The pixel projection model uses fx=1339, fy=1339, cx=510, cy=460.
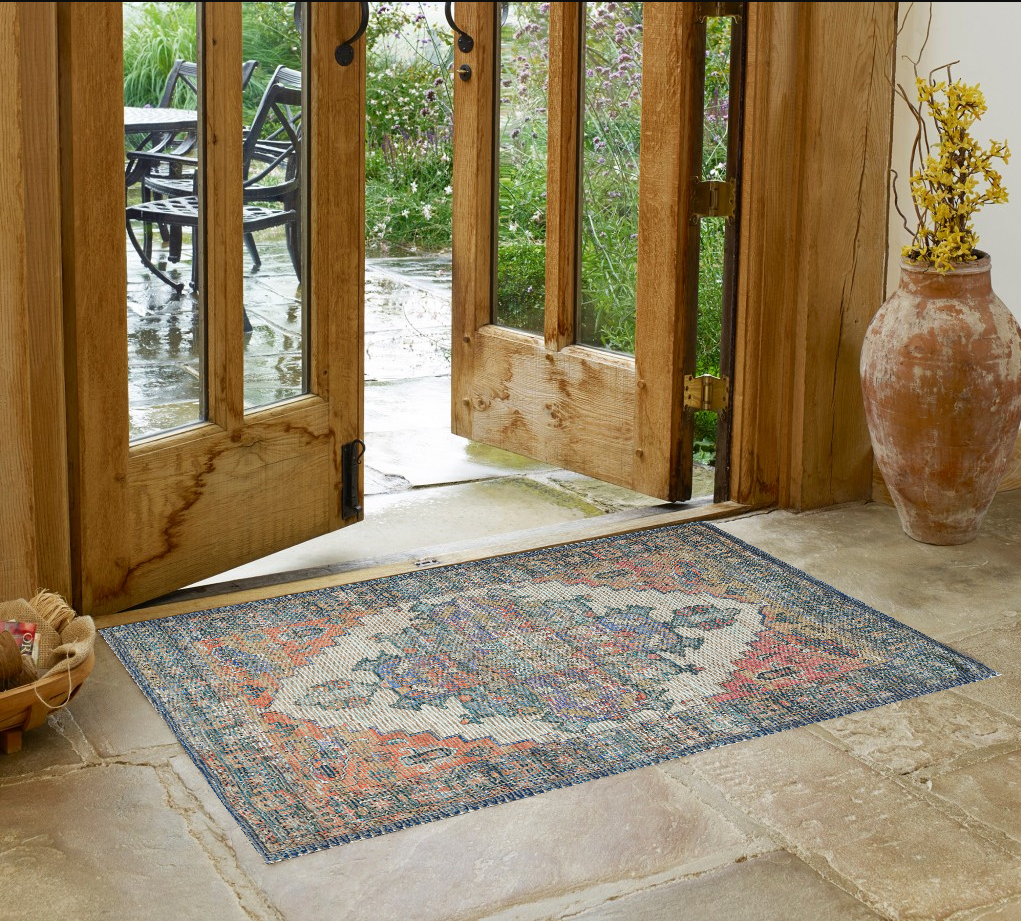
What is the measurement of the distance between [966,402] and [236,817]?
5.87ft

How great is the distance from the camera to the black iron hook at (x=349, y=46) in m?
2.65

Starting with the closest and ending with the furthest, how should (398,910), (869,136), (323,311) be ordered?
1. (398,910)
2. (323,311)
3. (869,136)

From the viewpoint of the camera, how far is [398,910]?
1657 mm

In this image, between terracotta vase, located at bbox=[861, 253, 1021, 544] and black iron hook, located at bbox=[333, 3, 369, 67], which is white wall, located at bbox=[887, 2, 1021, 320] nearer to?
Result: terracotta vase, located at bbox=[861, 253, 1021, 544]

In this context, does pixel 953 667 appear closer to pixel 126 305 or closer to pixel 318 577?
pixel 318 577

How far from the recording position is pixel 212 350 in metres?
2.59

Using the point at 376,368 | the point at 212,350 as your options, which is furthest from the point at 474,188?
the point at 376,368

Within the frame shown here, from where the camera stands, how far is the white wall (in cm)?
313

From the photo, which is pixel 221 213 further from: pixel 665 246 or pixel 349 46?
pixel 665 246

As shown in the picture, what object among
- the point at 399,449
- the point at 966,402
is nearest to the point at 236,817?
the point at 966,402

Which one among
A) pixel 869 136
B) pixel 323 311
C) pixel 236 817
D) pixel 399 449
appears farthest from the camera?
pixel 399 449

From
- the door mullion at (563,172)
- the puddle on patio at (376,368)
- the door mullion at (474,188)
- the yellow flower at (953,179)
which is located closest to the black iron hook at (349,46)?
the puddle on patio at (376,368)

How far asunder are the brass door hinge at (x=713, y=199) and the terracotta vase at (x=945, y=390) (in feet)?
1.40

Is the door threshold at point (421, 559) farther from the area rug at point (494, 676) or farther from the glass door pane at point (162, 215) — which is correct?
the glass door pane at point (162, 215)
